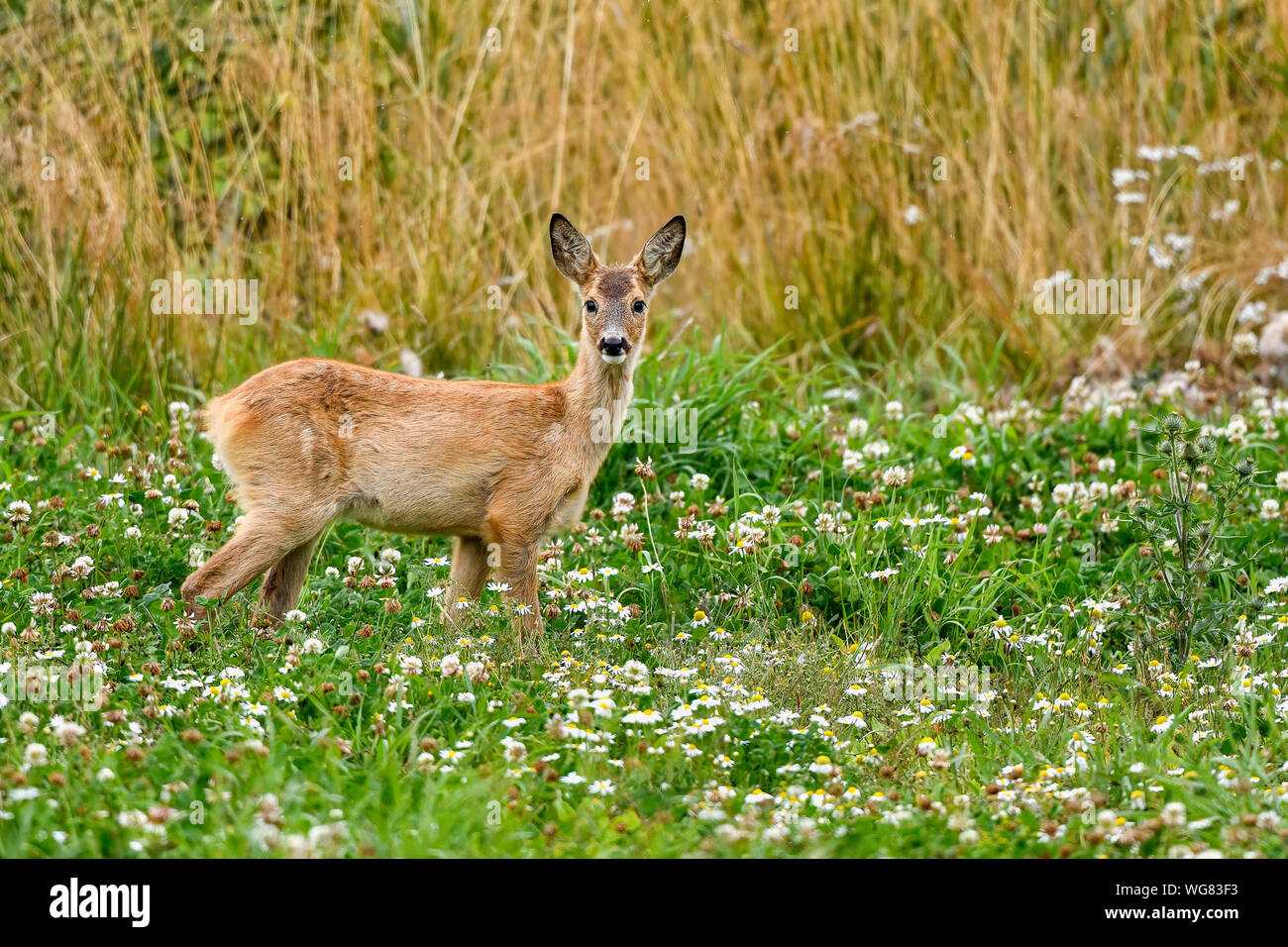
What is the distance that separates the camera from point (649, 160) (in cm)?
950

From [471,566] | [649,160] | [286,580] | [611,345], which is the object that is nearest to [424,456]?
[471,566]

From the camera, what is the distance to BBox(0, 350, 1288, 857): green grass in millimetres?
3910

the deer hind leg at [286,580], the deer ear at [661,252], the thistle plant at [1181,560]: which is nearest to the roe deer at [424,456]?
the deer hind leg at [286,580]

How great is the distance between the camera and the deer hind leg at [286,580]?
19.1 feet

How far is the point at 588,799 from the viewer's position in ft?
13.3

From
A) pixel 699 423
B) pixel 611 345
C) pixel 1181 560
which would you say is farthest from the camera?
pixel 699 423

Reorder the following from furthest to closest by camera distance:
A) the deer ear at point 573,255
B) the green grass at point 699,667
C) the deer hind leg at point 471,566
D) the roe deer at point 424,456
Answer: the deer ear at point 573,255 → the deer hind leg at point 471,566 → the roe deer at point 424,456 → the green grass at point 699,667

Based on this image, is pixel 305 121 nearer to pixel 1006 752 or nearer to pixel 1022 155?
pixel 1022 155

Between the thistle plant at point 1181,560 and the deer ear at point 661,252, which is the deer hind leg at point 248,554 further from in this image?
the thistle plant at point 1181,560

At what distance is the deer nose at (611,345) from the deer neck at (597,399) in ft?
0.57

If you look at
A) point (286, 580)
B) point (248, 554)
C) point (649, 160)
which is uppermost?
point (649, 160)

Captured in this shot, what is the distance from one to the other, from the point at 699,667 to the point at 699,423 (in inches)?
94.3

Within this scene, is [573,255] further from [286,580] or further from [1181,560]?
[1181,560]
